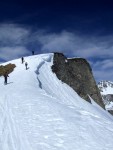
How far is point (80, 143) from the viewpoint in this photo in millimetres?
14016

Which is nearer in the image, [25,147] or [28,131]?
[25,147]

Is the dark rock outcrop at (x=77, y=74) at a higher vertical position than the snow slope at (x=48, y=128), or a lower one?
higher

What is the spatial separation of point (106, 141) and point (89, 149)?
1.85 meters

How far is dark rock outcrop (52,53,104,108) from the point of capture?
193 ft

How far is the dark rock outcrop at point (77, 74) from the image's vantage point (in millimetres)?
58725

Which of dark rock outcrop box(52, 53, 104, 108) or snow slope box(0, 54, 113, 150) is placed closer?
snow slope box(0, 54, 113, 150)

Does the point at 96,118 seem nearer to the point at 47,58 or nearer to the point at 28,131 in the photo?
the point at 28,131

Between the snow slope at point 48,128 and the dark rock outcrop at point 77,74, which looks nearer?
the snow slope at point 48,128

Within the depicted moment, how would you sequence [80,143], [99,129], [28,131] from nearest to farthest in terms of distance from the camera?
[80,143] < [28,131] < [99,129]

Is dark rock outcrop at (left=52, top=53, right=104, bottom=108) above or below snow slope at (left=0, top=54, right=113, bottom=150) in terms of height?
above

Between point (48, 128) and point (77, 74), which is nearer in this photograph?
point (48, 128)

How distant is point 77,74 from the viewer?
65.8 meters

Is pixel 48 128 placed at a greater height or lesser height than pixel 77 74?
lesser

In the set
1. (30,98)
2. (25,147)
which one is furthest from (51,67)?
(25,147)
